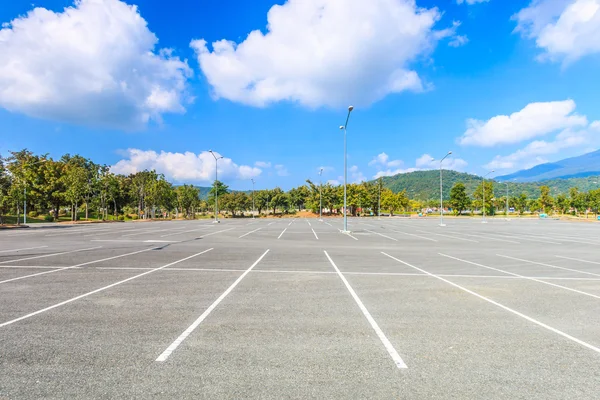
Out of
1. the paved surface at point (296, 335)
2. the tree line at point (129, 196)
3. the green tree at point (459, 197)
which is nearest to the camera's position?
the paved surface at point (296, 335)

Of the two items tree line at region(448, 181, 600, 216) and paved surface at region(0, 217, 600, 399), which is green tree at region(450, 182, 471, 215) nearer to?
tree line at region(448, 181, 600, 216)

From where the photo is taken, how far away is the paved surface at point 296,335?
3445 millimetres

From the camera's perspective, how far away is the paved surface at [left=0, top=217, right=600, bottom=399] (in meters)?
3.45

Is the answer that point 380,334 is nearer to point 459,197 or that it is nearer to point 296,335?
point 296,335

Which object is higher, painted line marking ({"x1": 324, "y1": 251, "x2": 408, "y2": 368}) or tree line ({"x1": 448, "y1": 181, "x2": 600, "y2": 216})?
tree line ({"x1": 448, "y1": 181, "x2": 600, "y2": 216})

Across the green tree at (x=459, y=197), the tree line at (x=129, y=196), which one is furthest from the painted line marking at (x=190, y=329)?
the green tree at (x=459, y=197)

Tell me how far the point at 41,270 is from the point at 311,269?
327 inches

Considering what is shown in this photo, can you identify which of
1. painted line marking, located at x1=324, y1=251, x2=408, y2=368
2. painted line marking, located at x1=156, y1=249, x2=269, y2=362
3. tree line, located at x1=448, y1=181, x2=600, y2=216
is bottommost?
painted line marking, located at x1=324, y1=251, x2=408, y2=368

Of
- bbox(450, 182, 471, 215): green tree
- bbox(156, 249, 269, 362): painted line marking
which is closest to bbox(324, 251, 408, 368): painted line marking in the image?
bbox(156, 249, 269, 362): painted line marking

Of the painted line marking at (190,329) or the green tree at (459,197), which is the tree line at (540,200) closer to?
the green tree at (459,197)

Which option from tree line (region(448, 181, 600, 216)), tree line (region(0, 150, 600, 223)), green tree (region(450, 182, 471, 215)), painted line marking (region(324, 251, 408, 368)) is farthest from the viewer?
green tree (region(450, 182, 471, 215))

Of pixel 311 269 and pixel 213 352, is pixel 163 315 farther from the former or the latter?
pixel 311 269

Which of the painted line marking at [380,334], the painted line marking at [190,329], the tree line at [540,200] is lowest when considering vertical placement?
the painted line marking at [380,334]

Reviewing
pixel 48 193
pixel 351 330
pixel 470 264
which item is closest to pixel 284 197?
pixel 48 193
